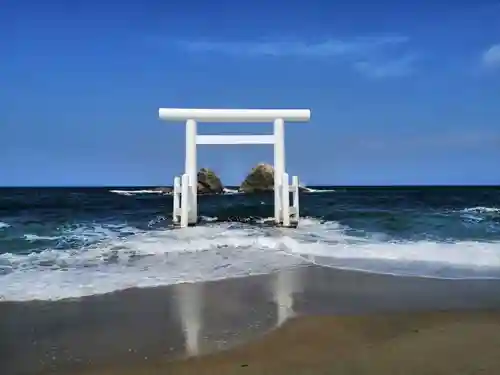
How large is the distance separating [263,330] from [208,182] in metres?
48.1

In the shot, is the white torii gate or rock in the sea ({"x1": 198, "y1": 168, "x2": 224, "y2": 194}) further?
rock in the sea ({"x1": 198, "y1": 168, "x2": 224, "y2": 194})

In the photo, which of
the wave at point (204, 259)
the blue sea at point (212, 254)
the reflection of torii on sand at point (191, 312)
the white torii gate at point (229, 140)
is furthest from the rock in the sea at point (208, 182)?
the reflection of torii on sand at point (191, 312)

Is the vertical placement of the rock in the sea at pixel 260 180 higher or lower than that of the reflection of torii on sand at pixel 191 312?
higher

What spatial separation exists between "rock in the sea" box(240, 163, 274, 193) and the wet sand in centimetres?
4615

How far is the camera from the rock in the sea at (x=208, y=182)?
51.8 m

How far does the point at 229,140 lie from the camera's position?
632 inches

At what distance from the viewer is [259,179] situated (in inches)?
2117

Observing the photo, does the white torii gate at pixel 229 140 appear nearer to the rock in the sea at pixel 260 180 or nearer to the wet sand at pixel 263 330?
the wet sand at pixel 263 330

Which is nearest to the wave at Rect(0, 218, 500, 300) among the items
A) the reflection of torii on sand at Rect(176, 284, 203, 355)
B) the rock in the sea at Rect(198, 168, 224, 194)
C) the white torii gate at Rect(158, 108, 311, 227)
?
the reflection of torii on sand at Rect(176, 284, 203, 355)

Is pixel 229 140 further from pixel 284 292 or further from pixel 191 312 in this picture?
pixel 191 312

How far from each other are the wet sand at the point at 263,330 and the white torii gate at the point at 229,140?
937cm

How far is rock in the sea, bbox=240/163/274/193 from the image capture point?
53062mm

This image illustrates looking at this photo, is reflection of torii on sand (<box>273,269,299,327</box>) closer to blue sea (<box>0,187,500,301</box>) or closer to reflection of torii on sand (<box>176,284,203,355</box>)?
blue sea (<box>0,187,500,301</box>)

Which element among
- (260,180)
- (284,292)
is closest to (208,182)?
(260,180)
